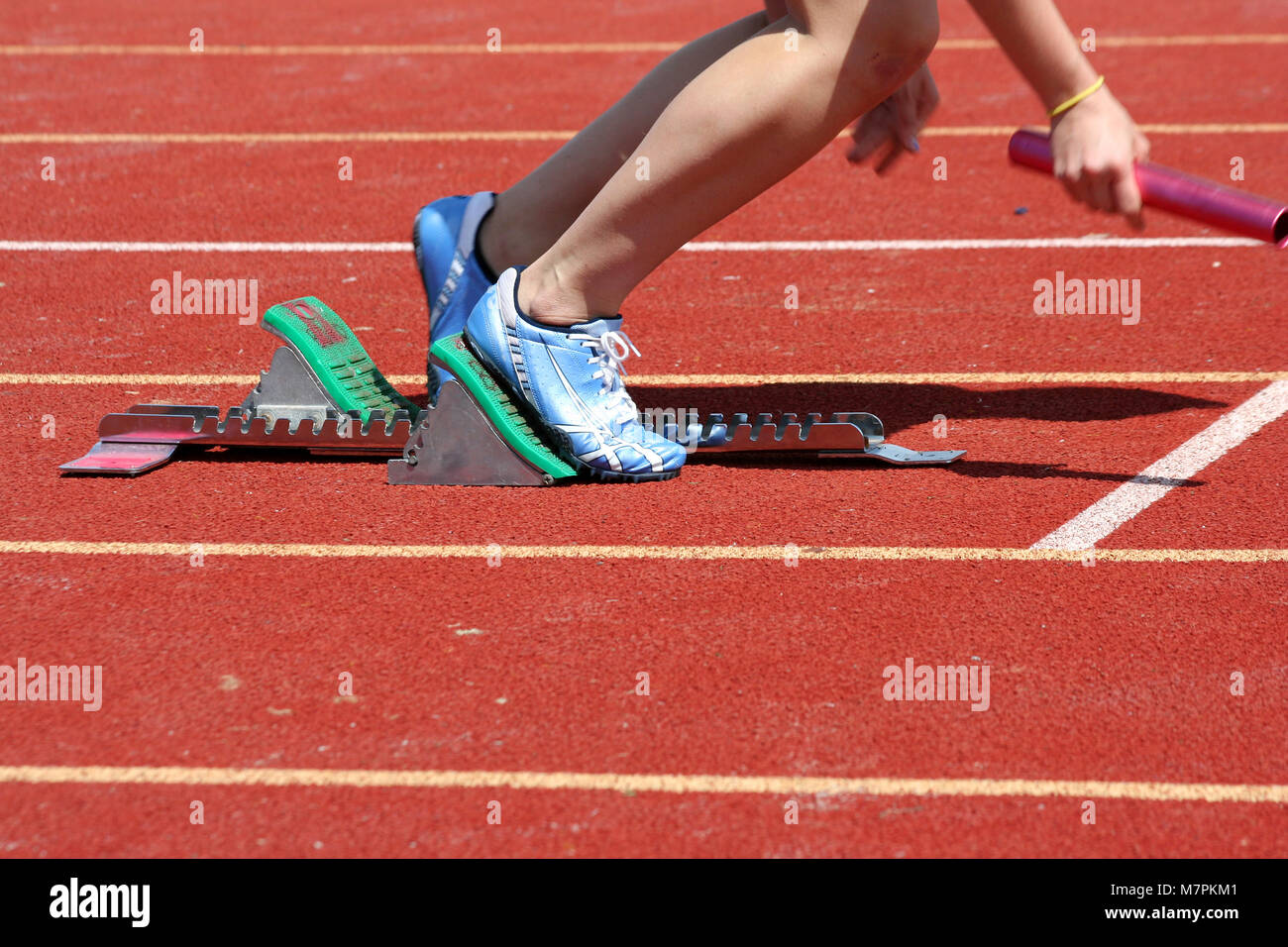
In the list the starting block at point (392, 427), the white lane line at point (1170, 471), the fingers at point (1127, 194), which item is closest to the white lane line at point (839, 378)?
the white lane line at point (1170, 471)

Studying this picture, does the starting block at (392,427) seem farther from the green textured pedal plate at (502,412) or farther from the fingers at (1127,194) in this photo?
the fingers at (1127,194)

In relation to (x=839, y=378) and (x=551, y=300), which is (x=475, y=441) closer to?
(x=551, y=300)

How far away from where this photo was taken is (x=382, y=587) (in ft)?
9.37

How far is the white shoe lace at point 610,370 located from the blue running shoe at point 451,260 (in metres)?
0.47

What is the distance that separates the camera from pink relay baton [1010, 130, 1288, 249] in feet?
9.47

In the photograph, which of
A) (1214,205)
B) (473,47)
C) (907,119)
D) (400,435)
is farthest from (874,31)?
(473,47)

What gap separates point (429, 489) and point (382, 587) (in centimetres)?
52

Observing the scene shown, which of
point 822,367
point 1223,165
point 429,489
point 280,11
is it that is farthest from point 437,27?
point 429,489

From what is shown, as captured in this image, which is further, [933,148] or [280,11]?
[280,11]

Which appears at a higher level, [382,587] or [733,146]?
[733,146]

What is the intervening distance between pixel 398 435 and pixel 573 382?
1.59 ft

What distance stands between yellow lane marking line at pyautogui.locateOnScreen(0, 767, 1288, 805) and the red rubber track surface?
1 cm

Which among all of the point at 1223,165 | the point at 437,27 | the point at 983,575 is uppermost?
the point at 437,27

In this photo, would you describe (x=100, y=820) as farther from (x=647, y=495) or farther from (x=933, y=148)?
(x=933, y=148)
